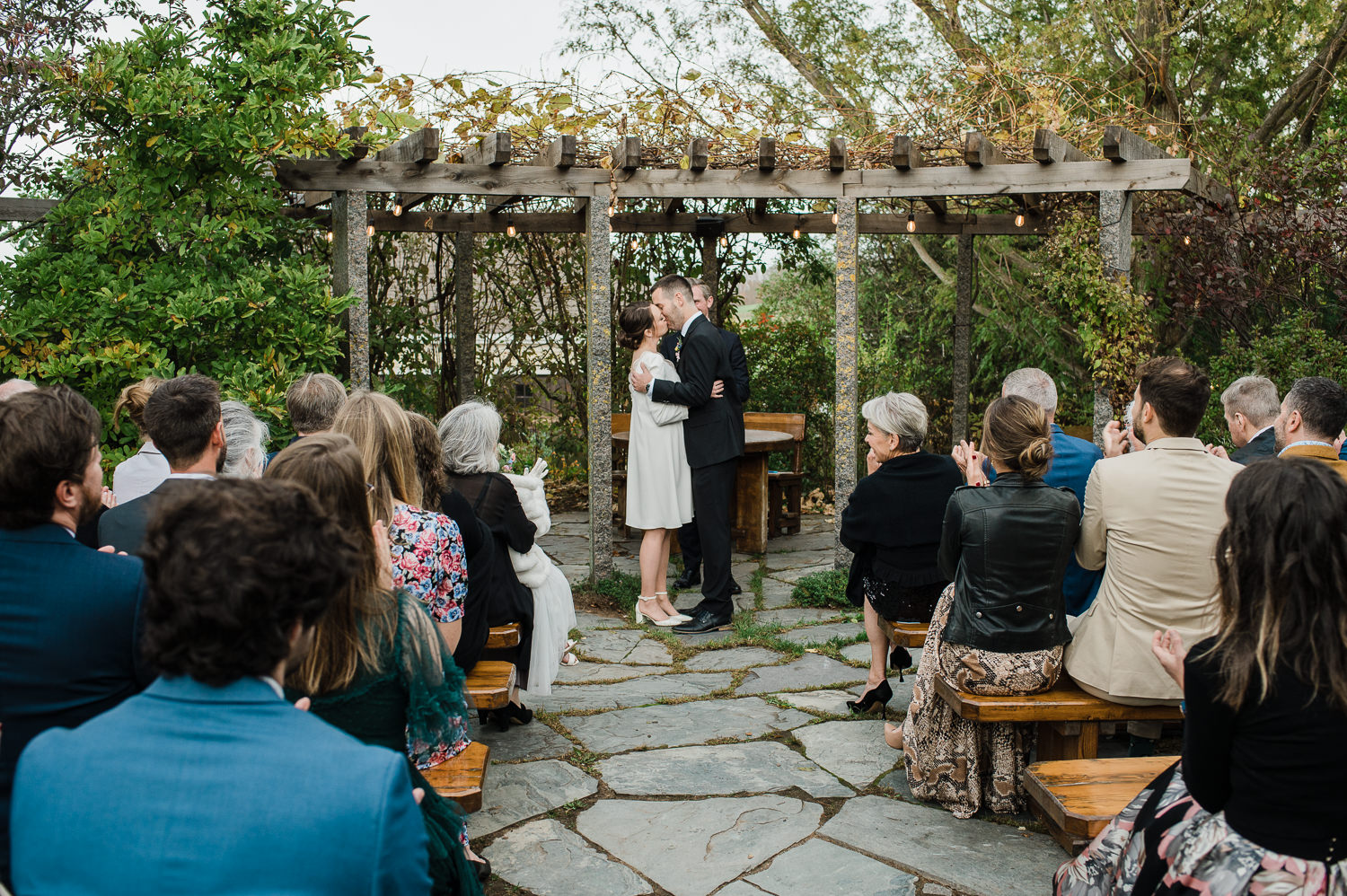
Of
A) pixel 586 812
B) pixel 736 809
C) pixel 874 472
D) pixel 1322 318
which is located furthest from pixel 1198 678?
pixel 1322 318

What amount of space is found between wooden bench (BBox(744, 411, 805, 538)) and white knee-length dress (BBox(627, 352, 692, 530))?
8.71 ft

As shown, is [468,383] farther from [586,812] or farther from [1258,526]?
[1258,526]

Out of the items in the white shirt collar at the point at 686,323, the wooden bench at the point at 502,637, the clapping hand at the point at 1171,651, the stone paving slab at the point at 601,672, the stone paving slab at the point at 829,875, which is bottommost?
the stone paving slab at the point at 601,672

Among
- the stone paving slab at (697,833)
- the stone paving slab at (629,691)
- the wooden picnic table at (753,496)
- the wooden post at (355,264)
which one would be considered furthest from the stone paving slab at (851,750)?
the wooden picnic table at (753,496)

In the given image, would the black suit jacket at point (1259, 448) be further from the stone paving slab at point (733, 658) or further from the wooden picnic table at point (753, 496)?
the wooden picnic table at point (753, 496)

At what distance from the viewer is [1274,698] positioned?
2010mm

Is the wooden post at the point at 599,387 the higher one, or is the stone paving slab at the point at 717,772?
the wooden post at the point at 599,387

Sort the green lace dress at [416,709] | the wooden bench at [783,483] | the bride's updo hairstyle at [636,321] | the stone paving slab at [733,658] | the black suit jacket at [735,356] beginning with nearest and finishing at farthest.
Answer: the green lace dress at [416,709]
the stone paving slab at [733,658]
the bride's updo hairstyle at [636,321]
the black suit jacket at [735,356]
the wooden bench at [783,483]

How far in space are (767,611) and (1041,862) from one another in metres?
3.39

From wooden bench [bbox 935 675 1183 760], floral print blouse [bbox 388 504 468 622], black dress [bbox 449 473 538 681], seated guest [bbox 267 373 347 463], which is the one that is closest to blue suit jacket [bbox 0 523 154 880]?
floral print blouse [bbox 388 504 468 622]

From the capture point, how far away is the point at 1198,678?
6.77 ft

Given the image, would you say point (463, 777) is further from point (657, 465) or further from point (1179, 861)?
point (657, 465)

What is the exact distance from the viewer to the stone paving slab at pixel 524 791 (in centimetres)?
370

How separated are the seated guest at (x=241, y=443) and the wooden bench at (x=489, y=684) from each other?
1.04 meters
